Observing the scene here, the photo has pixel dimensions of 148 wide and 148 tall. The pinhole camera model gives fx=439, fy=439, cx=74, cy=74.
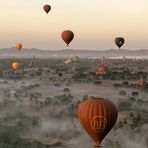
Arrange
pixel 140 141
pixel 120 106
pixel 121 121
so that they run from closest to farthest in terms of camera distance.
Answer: pixel 140 141 < pixel 121 121 < pixel 120 106

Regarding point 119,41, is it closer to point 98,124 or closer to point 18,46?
point 98,124

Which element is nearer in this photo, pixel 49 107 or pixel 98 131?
pixel 98 131

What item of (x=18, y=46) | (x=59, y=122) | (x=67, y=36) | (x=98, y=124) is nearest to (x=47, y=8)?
(x=67, y=36)

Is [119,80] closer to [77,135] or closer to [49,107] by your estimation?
[49,107]

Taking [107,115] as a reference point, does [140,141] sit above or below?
below

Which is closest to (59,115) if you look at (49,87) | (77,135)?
(77,135)

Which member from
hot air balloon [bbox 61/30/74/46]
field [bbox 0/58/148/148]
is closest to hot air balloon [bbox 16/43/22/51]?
field [bbox 0/58/148/148]

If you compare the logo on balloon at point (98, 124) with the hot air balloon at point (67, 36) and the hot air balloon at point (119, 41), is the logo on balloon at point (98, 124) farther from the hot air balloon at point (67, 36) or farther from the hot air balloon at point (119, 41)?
the hot air balloon at point (119, 41)
